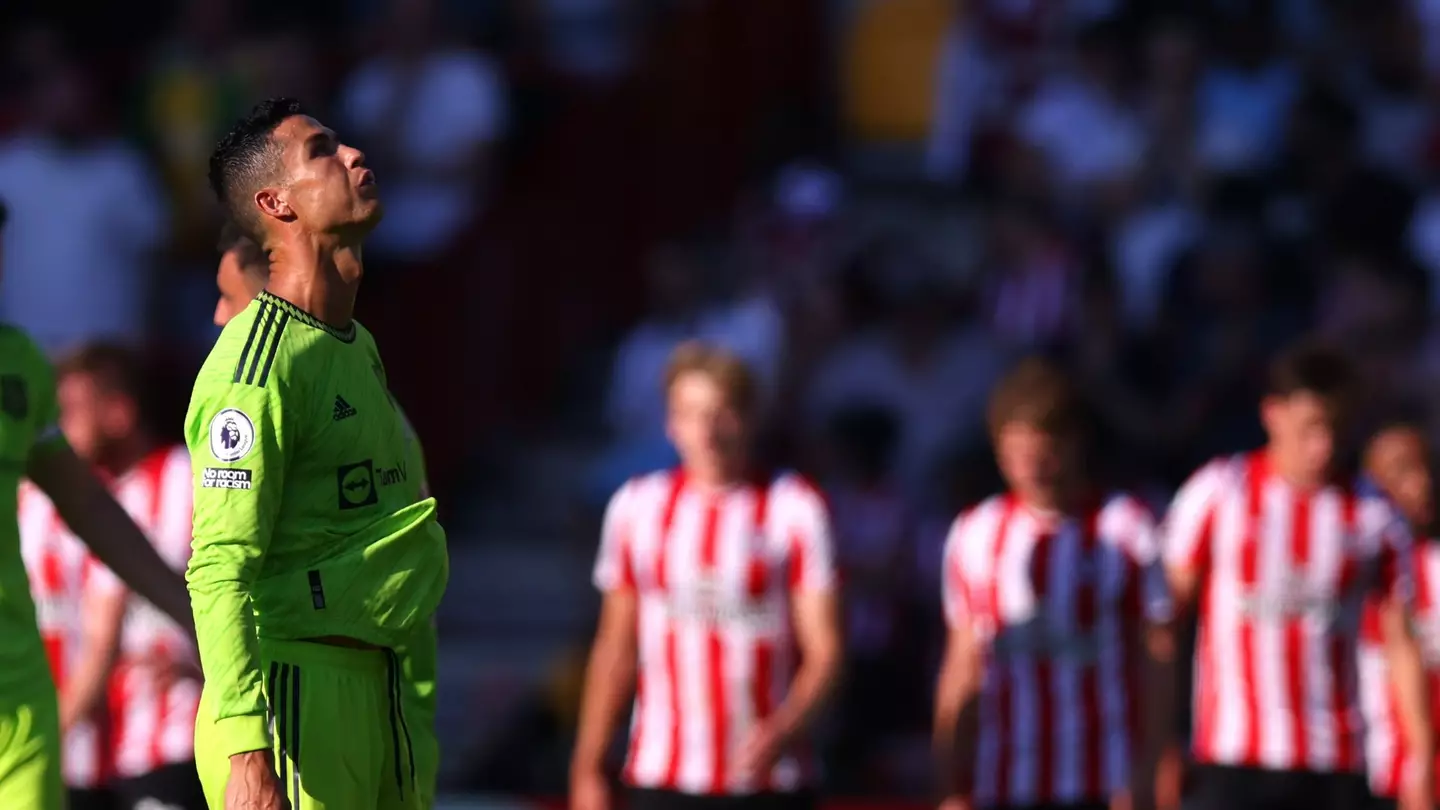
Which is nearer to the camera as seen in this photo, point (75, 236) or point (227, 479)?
point (227, 479)

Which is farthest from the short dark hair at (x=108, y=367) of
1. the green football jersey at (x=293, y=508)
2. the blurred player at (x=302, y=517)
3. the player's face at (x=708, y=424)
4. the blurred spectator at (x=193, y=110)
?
the blurred spectator at (x=193, y=110)

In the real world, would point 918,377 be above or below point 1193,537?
above

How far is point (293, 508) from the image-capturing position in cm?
456

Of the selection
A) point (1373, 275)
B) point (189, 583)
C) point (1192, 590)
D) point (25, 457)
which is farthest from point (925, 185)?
point (189, 583)

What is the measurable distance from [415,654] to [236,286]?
98 centimetres

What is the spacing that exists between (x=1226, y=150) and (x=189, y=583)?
7608mm

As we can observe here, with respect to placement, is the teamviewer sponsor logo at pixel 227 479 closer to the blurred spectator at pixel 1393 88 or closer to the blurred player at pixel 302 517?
the blurred player at pixel 302 517

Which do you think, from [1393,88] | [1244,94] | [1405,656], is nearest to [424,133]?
[1244,94]

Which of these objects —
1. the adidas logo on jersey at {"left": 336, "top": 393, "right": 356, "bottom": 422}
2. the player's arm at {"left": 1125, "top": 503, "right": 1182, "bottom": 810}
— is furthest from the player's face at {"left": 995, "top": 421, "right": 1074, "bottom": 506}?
the adidas logo on jersey at {"left": 336, "top": 393, "right": 356, "bottom": 422}

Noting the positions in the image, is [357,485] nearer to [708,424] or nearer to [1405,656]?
[708,424]

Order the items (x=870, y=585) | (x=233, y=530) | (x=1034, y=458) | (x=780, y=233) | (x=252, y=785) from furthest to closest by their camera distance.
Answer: (x=780, y=233) → (x=870, y=585) → (x=1034, y=458) → (x=233, y=530) → (x=252, y=785)

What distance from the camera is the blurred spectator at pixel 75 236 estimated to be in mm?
11445

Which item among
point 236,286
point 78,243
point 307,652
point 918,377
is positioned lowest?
point 307,652

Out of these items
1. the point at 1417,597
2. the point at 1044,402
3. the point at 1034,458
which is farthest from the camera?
the point at 1417,597
